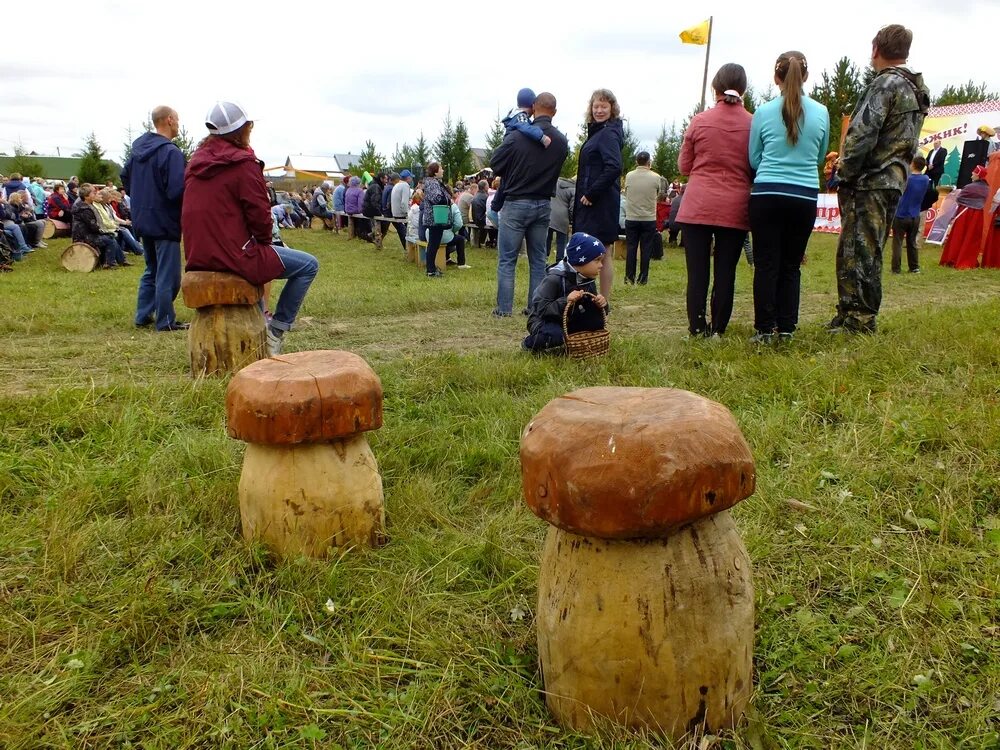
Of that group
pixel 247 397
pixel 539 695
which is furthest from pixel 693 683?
pixel 247 397

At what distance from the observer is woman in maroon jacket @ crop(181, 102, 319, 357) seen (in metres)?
4.32

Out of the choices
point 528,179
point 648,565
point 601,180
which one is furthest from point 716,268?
point 648,565

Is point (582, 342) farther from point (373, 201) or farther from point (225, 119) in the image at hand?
point (373, 201)

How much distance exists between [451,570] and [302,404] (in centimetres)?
73

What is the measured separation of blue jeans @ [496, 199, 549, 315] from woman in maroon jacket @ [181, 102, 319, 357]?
8.16 feet

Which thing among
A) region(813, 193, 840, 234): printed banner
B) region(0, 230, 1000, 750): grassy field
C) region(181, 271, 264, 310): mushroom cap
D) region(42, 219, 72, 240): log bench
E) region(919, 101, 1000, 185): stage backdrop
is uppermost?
region(919, 101, 1000, 185): stage backdrop

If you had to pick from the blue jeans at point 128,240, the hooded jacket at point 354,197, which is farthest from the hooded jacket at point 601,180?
the hooded jacket at point 354,197

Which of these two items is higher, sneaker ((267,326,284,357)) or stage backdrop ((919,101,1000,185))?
stage backdrop ((919,101,1000,185))

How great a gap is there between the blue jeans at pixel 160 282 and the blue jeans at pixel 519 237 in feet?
8.92

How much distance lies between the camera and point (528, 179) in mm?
6250

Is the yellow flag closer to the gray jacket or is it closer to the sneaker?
the gray jacket

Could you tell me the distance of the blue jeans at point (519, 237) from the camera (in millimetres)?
6395

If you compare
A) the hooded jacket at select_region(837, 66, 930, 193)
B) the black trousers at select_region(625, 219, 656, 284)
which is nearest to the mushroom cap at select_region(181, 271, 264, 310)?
the hooded jacket at select_region(837, 66, 930, 193)

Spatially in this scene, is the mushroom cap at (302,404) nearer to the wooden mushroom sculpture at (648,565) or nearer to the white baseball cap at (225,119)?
the wooden mushroom sculpture at (648,565)
